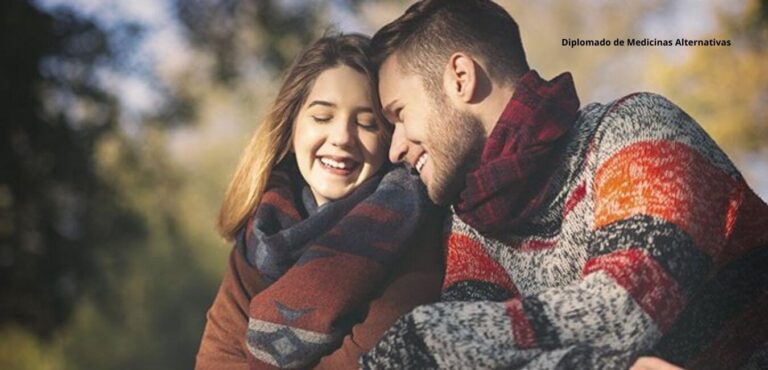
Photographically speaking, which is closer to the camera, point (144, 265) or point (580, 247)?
point (580, 247)

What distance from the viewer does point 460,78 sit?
1.36m

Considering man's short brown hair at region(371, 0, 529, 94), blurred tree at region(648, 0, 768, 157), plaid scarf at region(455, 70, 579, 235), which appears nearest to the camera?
plaid scarf at region(455, 70, 579, 235)

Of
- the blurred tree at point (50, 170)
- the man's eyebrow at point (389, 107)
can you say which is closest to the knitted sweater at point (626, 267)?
the man's eyebrow at point (389, 107)

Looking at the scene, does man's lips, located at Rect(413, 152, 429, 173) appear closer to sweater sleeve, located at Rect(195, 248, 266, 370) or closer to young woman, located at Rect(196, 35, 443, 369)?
young woman, located at Rect(196, 35, 443, 369)

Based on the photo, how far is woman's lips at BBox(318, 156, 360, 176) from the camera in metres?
1.42

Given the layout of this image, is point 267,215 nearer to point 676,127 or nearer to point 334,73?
point 334,73

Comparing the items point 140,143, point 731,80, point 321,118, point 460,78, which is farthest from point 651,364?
point 140,143

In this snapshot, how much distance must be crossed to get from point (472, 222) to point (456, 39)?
270 mm

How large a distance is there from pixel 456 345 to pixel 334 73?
1.69 feet

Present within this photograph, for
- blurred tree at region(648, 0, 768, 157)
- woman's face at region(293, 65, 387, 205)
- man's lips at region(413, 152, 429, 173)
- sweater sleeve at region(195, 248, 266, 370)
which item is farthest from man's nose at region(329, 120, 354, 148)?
blurred tree at region(648, 0, 768, 157)

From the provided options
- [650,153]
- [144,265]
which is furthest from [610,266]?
[144,265]

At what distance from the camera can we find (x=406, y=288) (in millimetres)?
1353

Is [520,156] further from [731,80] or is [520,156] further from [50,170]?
[50,170]

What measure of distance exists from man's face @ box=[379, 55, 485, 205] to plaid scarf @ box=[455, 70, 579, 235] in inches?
2.0
